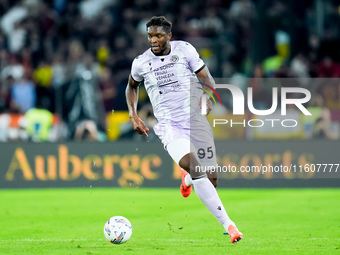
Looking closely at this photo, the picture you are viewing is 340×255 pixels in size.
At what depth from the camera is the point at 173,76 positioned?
8547 millimetres

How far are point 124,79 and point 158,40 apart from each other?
24.0 feet

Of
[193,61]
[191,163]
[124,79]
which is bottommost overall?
[191,163]

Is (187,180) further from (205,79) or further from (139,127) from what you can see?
(205,79)

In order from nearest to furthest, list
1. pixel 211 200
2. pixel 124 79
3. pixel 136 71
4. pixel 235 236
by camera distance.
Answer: pixel 235 236, pixel 211 200, pixel 136 71, pixel 124 79

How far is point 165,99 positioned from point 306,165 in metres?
6.52

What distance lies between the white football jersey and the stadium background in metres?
5.56

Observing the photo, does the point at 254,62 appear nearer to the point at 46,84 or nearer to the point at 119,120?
the point at 119,120

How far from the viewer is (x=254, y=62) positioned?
54.4 ft

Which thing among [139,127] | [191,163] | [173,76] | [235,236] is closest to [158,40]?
[173,76]

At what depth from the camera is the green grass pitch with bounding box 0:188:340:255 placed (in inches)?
314

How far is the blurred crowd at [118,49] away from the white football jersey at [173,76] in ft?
18.3

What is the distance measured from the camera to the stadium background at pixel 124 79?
1452cm

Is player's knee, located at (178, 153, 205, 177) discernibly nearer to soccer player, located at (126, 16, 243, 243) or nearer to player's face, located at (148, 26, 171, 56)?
soccer player, located at (126, 16, 243, 243)

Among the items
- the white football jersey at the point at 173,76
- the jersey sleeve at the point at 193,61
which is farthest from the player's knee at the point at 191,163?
the jersey sleeve at the point at 193,61
